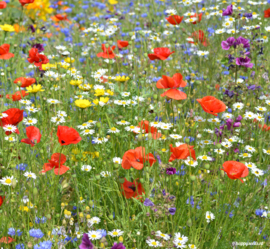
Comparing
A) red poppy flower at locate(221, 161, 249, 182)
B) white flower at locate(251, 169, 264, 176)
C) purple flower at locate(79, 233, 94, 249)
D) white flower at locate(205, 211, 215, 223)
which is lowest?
white flower at locate(205, 211, 215, 223)

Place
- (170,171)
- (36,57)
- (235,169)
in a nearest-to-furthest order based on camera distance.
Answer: (235,169), (170,171), (36,57)

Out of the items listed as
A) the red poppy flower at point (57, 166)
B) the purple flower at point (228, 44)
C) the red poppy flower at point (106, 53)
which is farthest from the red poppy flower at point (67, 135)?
the purple flower at point (228, 44)

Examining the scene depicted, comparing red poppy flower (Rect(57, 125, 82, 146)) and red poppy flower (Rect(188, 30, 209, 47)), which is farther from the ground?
red poppy flower (Rect(57, 125, 82, 146))

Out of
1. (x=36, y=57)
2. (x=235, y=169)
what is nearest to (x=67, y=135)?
(x=235, y=169)

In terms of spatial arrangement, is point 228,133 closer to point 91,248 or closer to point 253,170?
point 253,170

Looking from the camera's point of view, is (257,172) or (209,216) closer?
(209,216)

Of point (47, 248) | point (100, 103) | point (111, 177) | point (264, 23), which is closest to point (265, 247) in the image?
point (111, 177)

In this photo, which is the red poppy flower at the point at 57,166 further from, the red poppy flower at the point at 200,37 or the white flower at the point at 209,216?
the red poppy flower at the point at 200,37

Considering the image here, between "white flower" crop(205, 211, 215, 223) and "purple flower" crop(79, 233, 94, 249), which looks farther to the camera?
"white flower" crop(205, 211, 215, 223)

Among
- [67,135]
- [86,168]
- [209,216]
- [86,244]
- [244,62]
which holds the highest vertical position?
[67,135]

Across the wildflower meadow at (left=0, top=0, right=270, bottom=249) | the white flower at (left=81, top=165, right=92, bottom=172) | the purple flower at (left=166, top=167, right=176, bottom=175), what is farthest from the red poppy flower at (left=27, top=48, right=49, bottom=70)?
the purple flower at (left=166, top=167, right=176, bottom=175)

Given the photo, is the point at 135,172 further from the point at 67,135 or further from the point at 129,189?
the point at 67,135

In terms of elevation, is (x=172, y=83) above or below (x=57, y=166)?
above

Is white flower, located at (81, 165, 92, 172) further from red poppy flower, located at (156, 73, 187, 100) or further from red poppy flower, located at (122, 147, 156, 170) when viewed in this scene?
red poppy flower, located at (156, 73, 187, 100)
